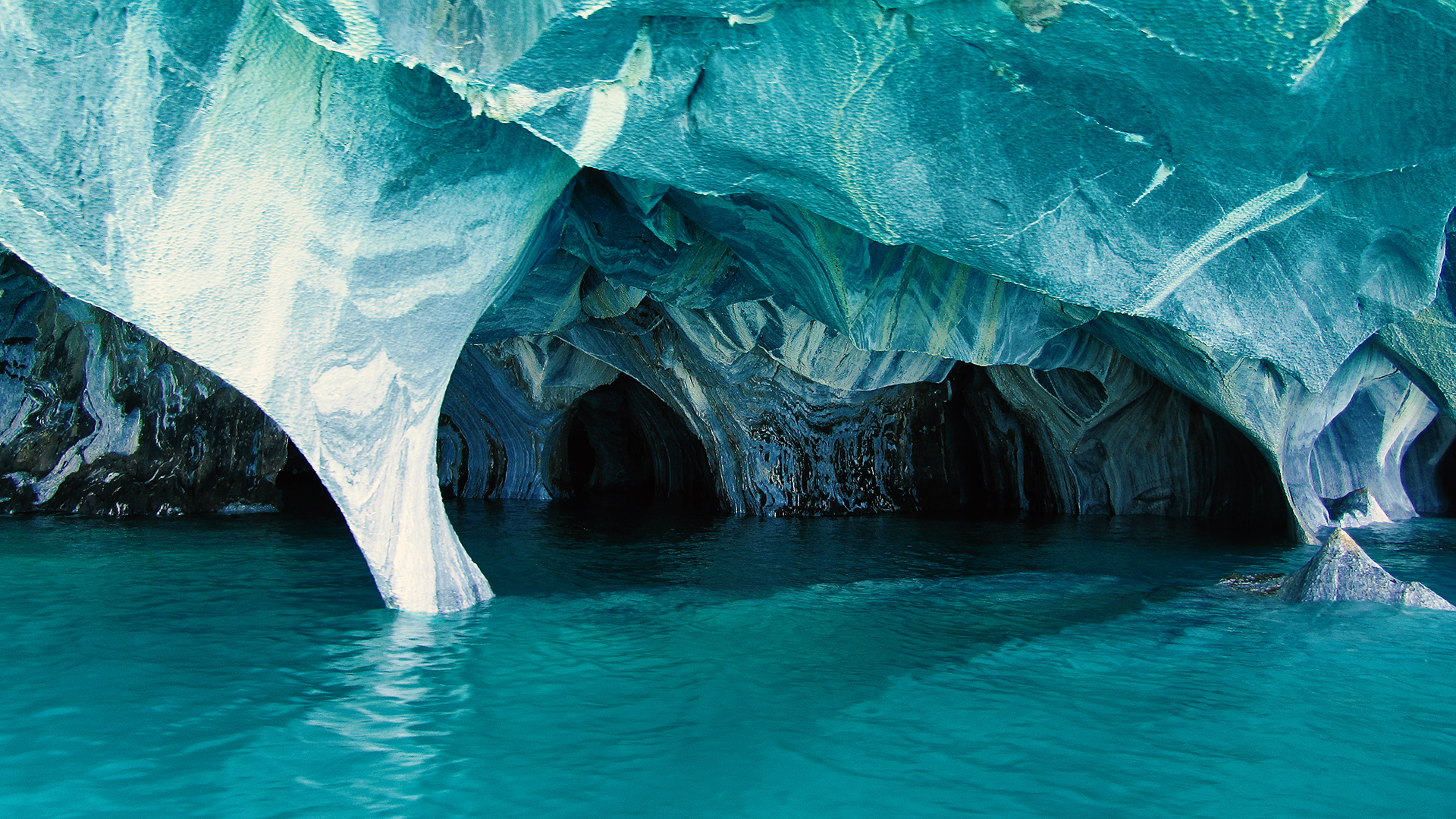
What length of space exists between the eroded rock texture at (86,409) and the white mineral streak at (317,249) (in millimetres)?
6022

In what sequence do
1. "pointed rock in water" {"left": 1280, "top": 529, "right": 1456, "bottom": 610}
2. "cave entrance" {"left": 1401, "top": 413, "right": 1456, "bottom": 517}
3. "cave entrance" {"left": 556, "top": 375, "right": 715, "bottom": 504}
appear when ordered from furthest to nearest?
"cave entrance" {"left": 556, "top": 375, "right": 715, "bottom": 504}
"cave entrance" {"left": 1401, "top": 413, "right": 1456, "bottom": 517}
"pointed rock in water" {"left": 1280, "top": 529, "right": 1456, "bottom": 610}

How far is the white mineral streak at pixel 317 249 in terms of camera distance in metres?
3.68

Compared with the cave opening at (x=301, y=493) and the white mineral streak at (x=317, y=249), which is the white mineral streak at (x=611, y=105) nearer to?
the white mineral streak at (x=317, y=249)

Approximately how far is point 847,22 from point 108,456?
902cm

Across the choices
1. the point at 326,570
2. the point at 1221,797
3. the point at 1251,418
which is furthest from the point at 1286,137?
the point at 326,570

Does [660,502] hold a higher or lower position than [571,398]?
lower

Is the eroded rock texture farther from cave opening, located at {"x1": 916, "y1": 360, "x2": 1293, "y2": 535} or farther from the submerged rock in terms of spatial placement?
the submerged rock

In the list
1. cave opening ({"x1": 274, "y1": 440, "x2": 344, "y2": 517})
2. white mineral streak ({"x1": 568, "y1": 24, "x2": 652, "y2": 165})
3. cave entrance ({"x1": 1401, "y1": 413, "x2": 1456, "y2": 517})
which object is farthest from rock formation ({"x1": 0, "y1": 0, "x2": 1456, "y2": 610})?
cave entrance ({"x1": 1401, "y1": 413, "x2": 1456, "y2": 517})

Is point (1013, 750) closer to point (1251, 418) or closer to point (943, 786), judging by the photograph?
point (943, 786)

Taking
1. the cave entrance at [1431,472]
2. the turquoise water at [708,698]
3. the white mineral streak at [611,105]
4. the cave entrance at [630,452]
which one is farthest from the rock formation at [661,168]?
the cave entrance at [630,452]

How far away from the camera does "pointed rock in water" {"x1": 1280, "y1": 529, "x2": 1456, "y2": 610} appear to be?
16.2 ft

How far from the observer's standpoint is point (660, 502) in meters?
15.0

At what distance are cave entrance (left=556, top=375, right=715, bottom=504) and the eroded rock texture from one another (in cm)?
592

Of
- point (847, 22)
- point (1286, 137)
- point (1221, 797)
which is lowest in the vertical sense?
point (1221, 797)
